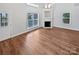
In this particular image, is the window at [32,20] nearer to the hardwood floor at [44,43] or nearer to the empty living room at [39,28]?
the empty living room at [39,28]

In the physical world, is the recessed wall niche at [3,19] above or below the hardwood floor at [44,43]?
above

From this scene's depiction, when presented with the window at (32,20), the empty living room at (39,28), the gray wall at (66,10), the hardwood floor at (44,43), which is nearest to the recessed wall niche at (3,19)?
the empty living room at (39,28)

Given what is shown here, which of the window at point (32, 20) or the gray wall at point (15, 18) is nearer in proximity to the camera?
the gray wall at point (15, 18)

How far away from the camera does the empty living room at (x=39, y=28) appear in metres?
2.52

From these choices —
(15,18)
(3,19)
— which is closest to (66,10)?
(15,18)

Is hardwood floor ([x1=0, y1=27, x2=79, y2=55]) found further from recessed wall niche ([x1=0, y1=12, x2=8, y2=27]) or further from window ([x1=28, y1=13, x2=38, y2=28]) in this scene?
recessed wall niche ([x1=0, y1=12, x2=8, y2=27])

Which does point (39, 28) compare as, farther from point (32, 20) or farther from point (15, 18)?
point (15, 18)

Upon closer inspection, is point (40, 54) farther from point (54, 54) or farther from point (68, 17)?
point (68, 17)

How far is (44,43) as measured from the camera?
2.57m

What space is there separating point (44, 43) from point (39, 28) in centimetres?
28

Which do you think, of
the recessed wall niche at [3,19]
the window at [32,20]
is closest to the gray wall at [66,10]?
the window at [32,20]

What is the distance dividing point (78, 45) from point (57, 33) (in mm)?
410

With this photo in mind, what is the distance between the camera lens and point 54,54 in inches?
99.7
